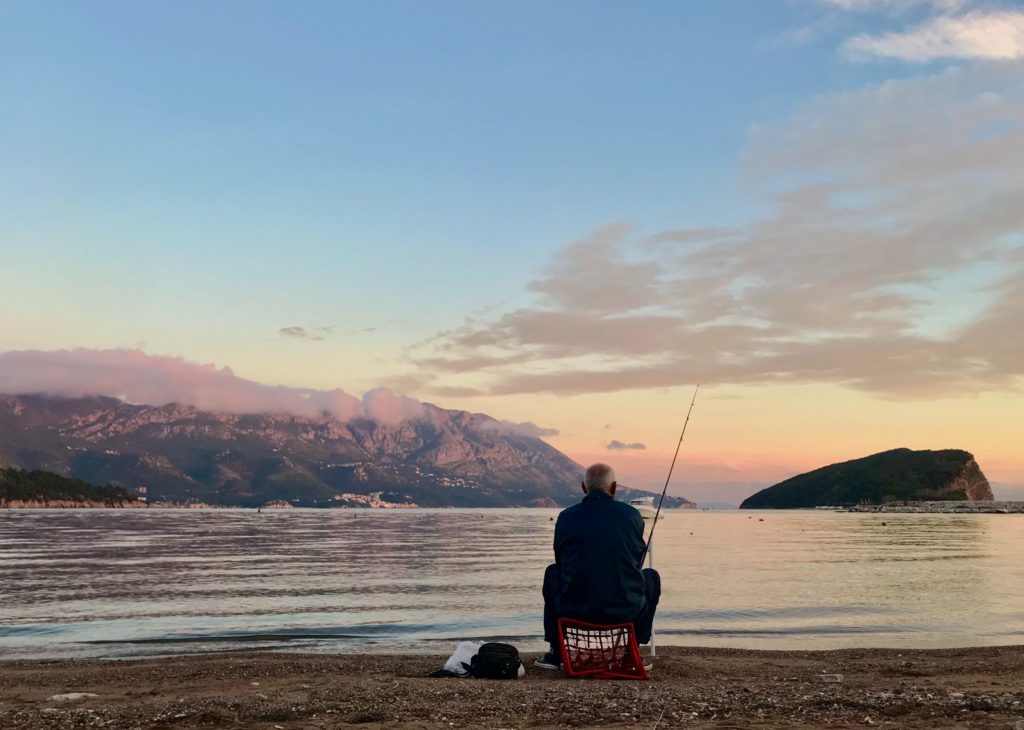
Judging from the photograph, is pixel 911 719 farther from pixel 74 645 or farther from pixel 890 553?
pixel 890 553

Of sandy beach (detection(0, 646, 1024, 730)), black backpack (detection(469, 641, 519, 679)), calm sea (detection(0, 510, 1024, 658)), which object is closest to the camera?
sandy beach (detection(0, 646, 1024, 730))

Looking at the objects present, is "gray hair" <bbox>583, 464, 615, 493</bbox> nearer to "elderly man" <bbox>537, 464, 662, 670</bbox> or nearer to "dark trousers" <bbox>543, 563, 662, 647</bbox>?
"elderly man" <bbox>537, 464, 662, 670</bbox>

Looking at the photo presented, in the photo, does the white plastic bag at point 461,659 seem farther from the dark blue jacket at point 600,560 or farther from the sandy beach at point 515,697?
the dark blue jacket at point 600,560

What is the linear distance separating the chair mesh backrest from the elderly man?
0.20m

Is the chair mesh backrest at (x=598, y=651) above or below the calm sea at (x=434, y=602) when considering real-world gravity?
above

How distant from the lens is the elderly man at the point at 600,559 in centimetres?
1115

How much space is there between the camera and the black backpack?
12516 millimetres

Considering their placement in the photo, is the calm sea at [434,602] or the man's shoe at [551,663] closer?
the man's shoe at [551,663]

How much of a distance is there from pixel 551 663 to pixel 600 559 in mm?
2775

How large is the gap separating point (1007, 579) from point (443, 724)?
39.7 meters

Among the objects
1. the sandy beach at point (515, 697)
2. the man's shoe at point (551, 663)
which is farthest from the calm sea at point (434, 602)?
the man's shoe at point (551, 663)

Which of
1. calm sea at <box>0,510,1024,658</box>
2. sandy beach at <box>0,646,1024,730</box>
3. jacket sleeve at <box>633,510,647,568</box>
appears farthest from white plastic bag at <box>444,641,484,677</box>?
calm sea at <box>0,510,1024,658</box>

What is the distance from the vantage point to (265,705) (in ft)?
33.4

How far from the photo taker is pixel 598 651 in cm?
1184
